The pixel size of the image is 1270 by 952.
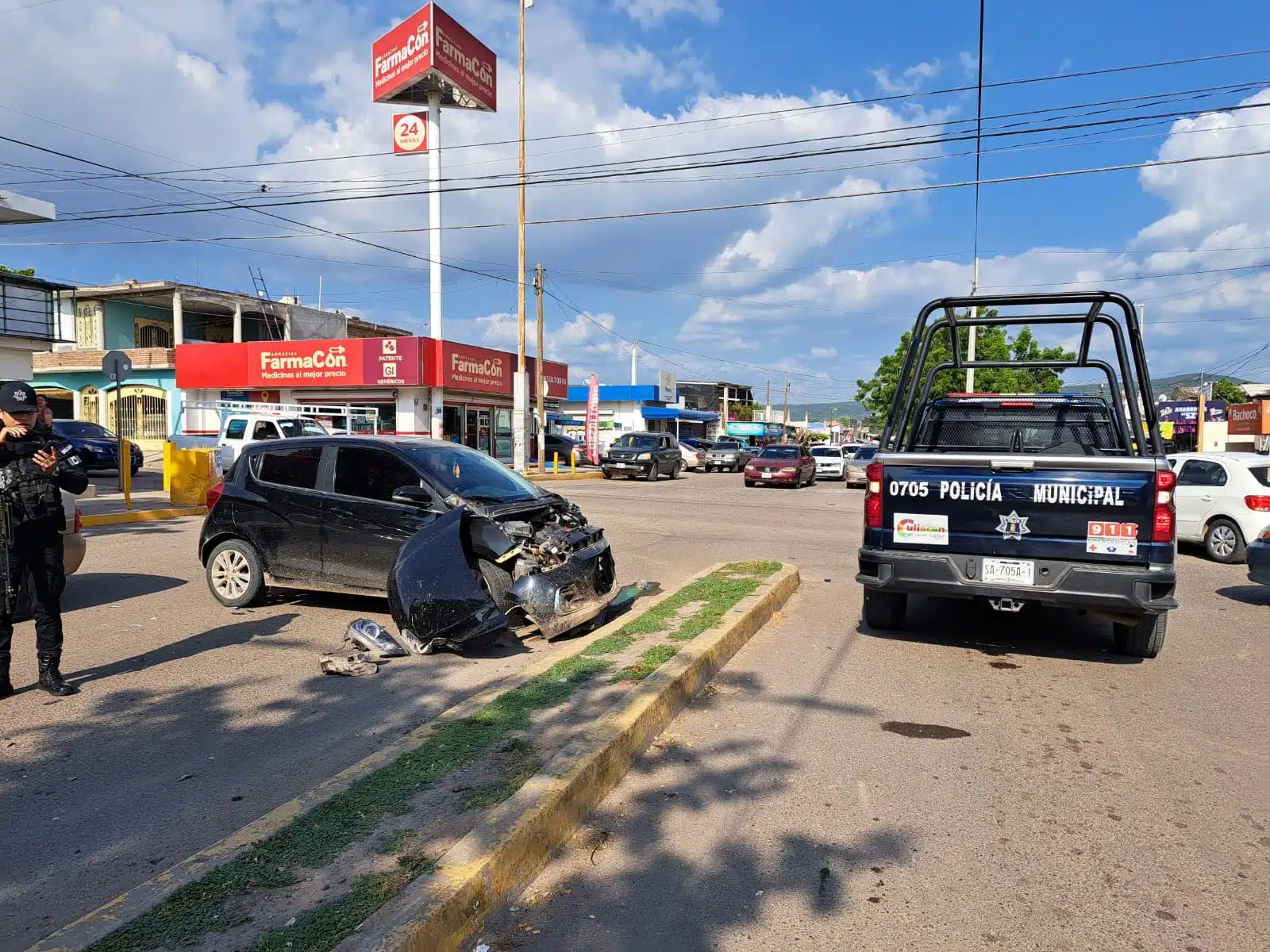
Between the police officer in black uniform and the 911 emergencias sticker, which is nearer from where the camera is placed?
the police officer in black uniform

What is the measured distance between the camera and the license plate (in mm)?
6082

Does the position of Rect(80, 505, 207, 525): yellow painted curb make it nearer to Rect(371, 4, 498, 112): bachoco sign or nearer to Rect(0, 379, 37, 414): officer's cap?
Rect(0, 379, 37, 414): officer's cap

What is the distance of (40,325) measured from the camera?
21.1 meters

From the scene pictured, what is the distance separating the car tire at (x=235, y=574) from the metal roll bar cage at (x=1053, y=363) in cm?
568

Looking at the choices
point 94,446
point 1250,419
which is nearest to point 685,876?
point 94,446

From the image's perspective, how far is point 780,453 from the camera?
29391mm

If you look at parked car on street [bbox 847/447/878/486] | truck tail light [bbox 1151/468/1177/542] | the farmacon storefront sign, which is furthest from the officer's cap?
the farmacon storefront sign

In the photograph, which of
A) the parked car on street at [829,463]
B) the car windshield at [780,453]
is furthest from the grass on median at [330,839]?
the parked car on street at [829,463]

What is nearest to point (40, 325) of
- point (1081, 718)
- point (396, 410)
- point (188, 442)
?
point (188, 442)

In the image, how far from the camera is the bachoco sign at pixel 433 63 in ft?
114

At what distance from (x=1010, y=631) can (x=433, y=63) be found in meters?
34.3

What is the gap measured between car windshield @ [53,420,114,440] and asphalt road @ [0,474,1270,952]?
66.9ft

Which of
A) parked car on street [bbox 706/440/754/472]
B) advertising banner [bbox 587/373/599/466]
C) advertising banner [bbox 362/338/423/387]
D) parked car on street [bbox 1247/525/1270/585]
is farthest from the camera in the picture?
parked car on street [bbox 706/440/754/472]

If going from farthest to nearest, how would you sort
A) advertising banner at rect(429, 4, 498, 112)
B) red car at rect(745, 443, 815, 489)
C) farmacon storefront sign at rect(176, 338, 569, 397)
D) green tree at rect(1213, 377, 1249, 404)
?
green tree at rect(1213, 377, 1249, 404), advertising banner at rect(429, 4, 498, 112), farmacon storefront sign at rect(176, 338, 569, 397), red car at rect(745, 443, 815, 489)
